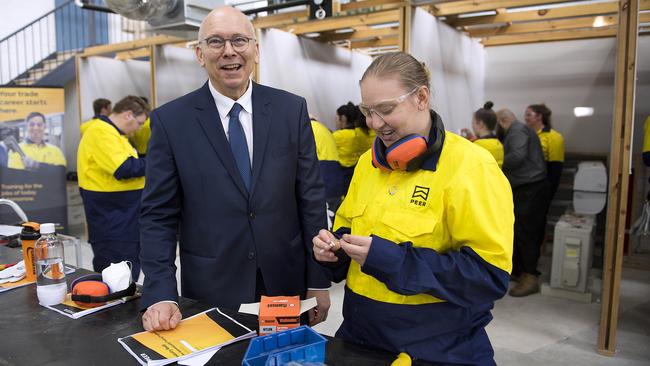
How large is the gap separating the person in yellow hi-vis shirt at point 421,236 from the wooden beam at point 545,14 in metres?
3.82

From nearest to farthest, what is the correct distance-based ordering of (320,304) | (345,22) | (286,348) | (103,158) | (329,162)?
1. (286,348)
2. (320,304)
3. (103,158)
4. (345,22)
5. (329,162)

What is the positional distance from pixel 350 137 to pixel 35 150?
4.03m

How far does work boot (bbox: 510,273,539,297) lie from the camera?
14.3ft

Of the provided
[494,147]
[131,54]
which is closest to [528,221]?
[494,147]

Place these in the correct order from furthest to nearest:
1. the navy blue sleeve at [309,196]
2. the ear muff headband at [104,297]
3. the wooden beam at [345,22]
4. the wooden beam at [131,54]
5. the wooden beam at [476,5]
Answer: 1. the wooden beam at [131,54]
2. the wooden beam at [345,22]
3. the wooden beam at [476,5]
4. the navy blue sleeve at [309,196]
5. the ear muff headband at [104,297]

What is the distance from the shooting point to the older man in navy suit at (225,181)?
1.65 metres

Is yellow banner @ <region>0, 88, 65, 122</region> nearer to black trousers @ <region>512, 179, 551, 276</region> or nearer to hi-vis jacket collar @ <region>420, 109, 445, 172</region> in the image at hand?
black trousers @ <region>512, 179, 551, 276</region>

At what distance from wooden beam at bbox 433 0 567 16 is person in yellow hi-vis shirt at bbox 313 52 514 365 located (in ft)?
9.64

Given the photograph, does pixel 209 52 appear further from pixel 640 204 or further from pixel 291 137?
pixel 640 204

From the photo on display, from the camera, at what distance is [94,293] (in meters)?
1.63

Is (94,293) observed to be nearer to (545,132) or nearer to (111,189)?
(111,189)

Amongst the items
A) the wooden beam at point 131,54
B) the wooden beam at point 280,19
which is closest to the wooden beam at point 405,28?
the wooden beam at point 280,19

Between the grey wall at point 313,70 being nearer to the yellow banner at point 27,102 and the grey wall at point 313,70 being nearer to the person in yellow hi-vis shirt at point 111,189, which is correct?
the person in yellow hi-vis shirt at point 111,189

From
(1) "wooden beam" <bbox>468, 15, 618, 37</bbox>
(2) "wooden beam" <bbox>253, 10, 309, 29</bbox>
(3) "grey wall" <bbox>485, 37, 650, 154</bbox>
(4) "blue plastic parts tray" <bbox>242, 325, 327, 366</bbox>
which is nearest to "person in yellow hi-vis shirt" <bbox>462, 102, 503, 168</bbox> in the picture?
(1) "wooden beam" <bbox>468, 15, 618, 37</bbox>
